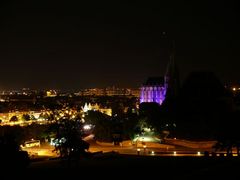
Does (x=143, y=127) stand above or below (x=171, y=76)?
below

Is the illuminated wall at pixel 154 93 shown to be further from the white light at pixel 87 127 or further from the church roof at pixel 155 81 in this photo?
the white light at pixel 87 127

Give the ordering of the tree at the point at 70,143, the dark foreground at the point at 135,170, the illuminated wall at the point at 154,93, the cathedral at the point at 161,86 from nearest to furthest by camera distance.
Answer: the dark foreground at the point at 135,170, the tree at the point at 70,143, the cathedral at the point at 161,86, the illuminated wall at the point at 154,93

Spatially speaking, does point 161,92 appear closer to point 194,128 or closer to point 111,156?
point 194,128

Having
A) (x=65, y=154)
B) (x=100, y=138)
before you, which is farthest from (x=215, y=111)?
(x=65, y=154)

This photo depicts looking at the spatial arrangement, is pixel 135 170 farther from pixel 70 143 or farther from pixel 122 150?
pixel 122 150

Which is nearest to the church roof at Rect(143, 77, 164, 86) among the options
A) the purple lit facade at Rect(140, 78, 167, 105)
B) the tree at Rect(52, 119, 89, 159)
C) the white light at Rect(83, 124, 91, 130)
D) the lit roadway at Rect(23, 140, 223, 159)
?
the purple lit facade at Rect(140, 78, 167, 105)

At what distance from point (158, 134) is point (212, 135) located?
8.07 metres

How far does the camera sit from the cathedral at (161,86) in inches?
4558

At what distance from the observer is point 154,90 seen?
121 metres

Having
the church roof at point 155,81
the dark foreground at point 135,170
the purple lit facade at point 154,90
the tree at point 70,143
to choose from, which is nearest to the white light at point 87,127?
the purple lit facade at point 154,90

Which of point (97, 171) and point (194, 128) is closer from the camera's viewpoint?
point (97, 171)

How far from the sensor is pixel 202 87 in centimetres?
8106

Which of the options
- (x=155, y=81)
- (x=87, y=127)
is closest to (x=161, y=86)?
(x=155, y=81)

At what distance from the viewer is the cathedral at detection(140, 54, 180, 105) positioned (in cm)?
11577
